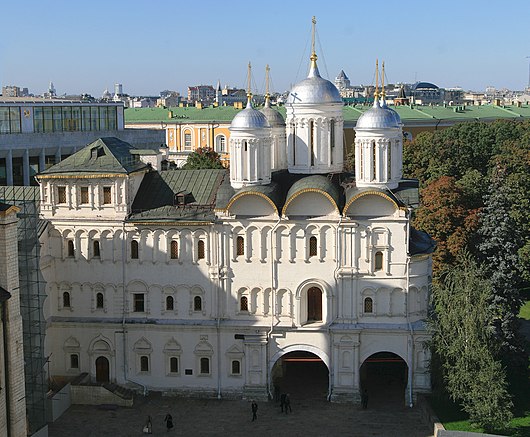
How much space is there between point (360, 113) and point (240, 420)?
69.6 m

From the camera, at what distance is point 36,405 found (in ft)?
114

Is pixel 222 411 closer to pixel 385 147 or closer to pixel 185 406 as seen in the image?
pixel 185 406

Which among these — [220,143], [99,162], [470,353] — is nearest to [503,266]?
[470,353]

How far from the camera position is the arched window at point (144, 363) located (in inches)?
1660

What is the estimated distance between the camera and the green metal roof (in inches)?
4151

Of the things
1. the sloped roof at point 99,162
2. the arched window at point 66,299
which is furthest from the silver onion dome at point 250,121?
the arched window at point 66,299

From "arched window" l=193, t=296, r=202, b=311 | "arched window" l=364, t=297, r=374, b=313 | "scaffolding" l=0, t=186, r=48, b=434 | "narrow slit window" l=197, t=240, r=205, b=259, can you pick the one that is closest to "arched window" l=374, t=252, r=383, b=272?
"arched window" l=364, t=297, r=374, b=313

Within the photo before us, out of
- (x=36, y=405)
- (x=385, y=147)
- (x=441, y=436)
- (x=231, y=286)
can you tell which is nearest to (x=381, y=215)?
(x=385, y=147)

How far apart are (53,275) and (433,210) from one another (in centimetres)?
2345

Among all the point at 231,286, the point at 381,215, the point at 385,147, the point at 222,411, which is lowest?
the point at 222,411

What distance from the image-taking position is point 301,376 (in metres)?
44.0

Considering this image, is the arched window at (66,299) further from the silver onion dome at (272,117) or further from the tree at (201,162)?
the tree at (201,162)

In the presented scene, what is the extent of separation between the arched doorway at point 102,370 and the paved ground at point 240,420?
2.24m

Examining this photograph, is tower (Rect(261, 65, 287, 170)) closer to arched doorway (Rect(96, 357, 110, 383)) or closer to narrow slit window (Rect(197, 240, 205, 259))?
narrow slit window (Rect(197, 240, 205, 259))
